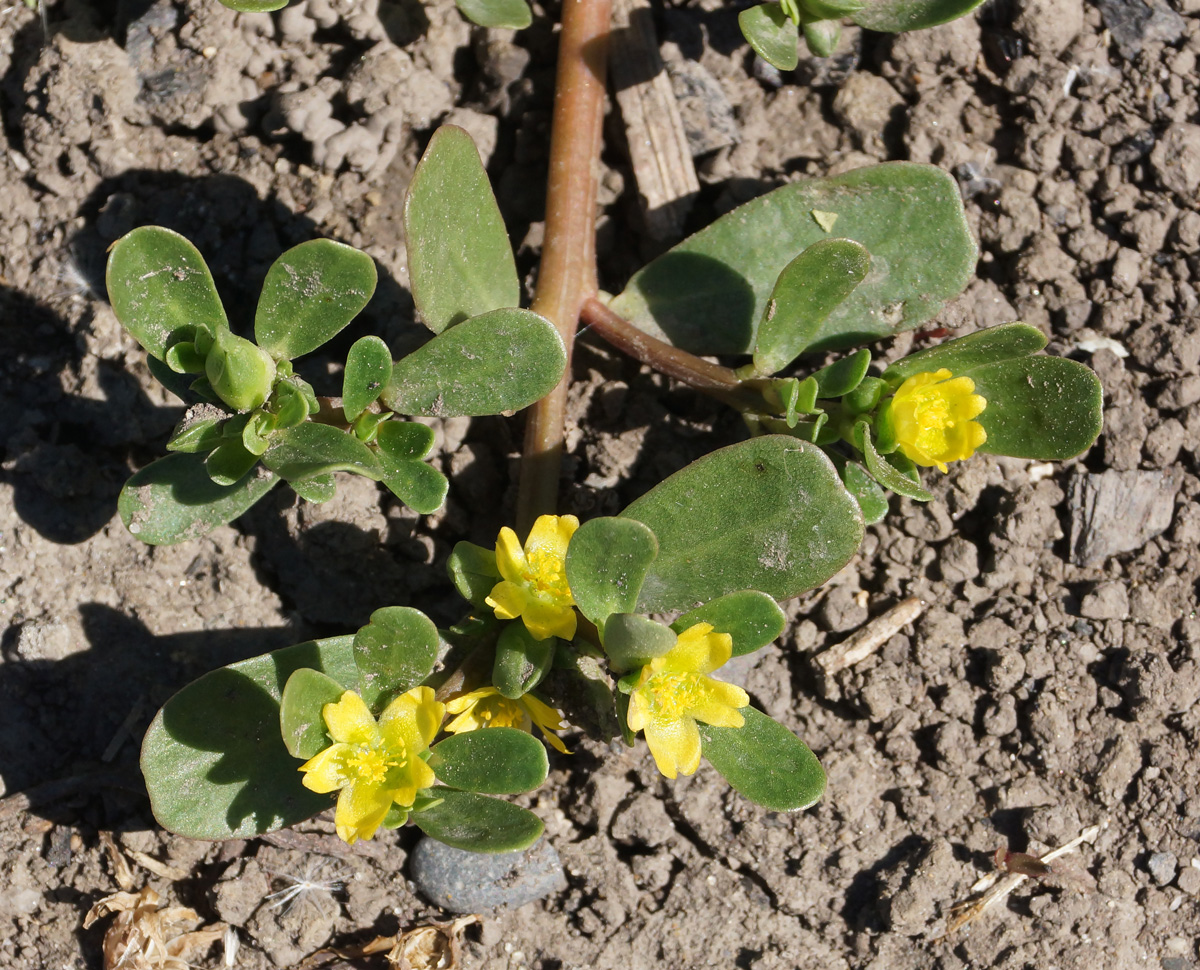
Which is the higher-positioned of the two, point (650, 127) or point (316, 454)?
point (650, 127)

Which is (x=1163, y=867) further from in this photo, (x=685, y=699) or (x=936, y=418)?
(x=685, y=699)

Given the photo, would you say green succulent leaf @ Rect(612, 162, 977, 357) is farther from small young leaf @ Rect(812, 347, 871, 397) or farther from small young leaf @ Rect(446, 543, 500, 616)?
small young leaf @ Rect(446, 543, 500, 616)

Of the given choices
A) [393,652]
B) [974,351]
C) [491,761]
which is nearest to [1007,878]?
[974,351]

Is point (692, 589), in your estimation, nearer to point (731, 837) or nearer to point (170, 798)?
point (731, 837)

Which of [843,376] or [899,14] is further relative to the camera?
[899,14]

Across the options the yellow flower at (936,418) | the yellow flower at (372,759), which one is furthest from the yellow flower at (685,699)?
the yellow flower at (936,418)

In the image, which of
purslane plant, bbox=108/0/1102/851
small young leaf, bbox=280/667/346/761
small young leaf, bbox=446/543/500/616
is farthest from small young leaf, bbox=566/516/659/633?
small young leaf, bbox=280/667/346/761
